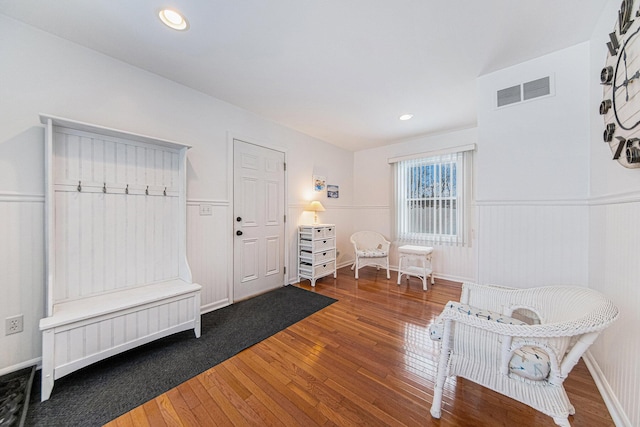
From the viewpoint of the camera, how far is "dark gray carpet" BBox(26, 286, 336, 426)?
1.29 meters

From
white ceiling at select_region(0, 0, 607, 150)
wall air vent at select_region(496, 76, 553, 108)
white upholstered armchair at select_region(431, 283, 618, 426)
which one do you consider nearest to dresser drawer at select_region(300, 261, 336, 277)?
white upholstered armchair at select_region(431, 283, 618, 426)

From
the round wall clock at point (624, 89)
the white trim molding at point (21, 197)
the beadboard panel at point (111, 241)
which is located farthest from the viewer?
the beadboard panel at point (111, 241)

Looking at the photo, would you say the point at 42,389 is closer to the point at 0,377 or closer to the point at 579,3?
the point at 0,377

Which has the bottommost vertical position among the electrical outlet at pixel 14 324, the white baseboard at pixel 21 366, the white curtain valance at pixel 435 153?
the white baseboard at pixel 21 366


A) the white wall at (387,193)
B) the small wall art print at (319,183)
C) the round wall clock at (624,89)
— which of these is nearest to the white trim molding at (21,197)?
the small wall art print at (319,183)

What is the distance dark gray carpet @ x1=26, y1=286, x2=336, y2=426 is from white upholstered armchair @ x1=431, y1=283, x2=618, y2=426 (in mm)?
1551

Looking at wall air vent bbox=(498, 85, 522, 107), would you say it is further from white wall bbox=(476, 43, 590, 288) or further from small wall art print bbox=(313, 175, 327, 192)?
small wall art print bbox=(313, 175, 327, 192)

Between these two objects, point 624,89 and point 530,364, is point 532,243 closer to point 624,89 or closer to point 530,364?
point 624,89

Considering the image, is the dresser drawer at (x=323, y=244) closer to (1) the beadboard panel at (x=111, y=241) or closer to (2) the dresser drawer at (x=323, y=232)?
(2) the dresser drawer at (x=323, y=232)

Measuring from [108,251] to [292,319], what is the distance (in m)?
1.75

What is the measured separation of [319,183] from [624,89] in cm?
327

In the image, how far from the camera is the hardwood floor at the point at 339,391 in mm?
1248

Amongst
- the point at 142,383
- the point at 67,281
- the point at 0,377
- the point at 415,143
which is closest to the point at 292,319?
the point at 142,383

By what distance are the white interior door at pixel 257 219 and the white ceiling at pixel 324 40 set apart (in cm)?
78
